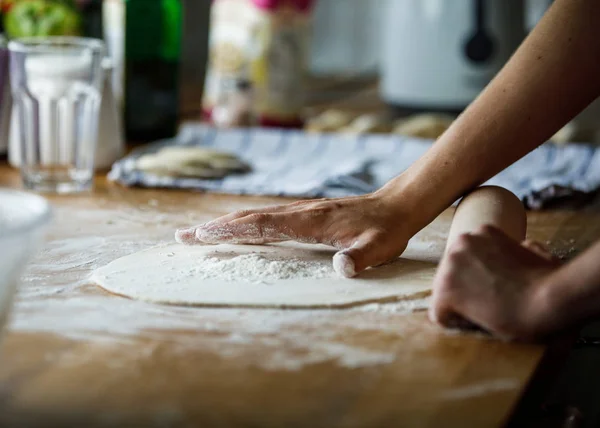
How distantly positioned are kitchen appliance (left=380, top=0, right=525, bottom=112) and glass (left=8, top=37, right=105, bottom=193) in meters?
0.87

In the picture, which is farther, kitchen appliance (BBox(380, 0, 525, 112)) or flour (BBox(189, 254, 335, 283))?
kitchen appliance (BBox(380, 0, 525, 112))

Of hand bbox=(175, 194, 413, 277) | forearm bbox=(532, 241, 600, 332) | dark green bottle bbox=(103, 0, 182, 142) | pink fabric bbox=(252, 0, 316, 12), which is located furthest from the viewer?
pink fabric bbox=(252, 0, 316, 12)

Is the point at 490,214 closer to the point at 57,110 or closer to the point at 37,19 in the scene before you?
the point at 57,110

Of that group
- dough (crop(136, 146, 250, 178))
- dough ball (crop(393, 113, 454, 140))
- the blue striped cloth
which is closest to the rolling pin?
the blue striped cloth

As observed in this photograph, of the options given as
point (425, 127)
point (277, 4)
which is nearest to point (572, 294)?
point (425, 127)

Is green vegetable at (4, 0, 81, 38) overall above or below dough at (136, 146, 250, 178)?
above

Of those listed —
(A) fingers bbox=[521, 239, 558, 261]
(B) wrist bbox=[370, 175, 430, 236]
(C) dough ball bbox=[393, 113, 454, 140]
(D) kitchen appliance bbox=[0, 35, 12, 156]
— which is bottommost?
→ (C) dough ball bbox=[393, 113, 454, 140]

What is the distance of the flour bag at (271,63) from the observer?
201 cm

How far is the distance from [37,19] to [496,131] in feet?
3.20

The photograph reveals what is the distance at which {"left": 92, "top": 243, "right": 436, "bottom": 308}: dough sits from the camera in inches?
34.5

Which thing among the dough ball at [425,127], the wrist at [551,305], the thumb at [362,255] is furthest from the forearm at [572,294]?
the dough ball at [425,127]

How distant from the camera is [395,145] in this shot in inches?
70.7

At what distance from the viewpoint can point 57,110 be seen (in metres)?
1.48

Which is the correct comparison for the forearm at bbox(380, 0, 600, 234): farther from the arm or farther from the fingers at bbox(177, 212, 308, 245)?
the fingers at bbox(177, 212, 308, 245)
